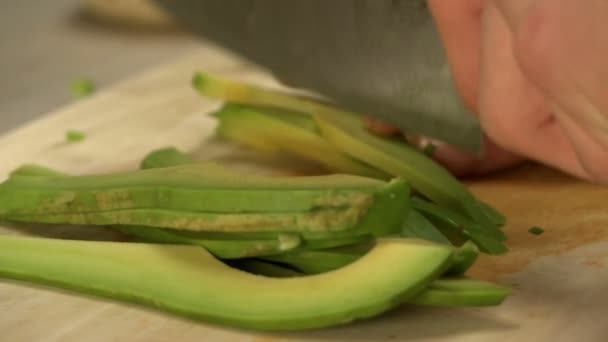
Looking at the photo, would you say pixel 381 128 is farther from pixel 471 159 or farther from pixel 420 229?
pixel 420 229

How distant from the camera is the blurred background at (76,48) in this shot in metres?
2.24

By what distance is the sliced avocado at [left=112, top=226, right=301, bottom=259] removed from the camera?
3.13 ft

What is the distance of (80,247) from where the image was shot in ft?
3.29

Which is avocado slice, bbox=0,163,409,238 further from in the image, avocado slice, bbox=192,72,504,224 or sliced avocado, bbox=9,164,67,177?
avocado slice, bbox=192,72,504,224

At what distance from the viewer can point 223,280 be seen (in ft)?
3.06

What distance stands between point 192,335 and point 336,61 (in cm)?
56

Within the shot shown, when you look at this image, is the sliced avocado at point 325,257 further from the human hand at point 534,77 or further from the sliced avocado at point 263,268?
the human hand at point 534,77

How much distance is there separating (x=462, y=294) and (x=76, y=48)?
1.79m

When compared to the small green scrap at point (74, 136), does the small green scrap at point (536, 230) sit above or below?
below

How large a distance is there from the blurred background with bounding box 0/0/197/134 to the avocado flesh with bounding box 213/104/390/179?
82 cm

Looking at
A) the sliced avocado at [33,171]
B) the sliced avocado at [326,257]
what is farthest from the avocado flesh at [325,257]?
the sliced avocado at [33,171]

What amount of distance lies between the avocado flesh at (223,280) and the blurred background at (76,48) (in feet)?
3.83

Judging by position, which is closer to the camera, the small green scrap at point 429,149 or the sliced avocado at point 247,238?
the sliced avocado at point 247,238

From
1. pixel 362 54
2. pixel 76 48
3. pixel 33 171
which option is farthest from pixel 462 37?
pixel 76 48
